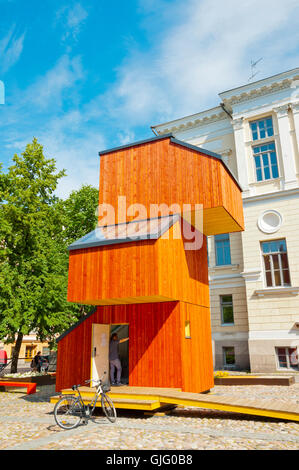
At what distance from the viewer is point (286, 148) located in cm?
2427

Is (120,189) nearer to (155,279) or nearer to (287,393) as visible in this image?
(155,279)

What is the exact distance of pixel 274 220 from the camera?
2391 cm

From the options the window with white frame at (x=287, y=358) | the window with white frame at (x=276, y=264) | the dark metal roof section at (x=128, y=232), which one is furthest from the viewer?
the window with white frame at (x=276, y=264)

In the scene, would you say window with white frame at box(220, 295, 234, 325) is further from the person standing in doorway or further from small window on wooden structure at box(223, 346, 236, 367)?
the person standing in doorway

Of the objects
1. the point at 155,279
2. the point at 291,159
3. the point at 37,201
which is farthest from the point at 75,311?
the point at 291,159

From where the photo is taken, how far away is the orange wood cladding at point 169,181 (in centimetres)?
1391

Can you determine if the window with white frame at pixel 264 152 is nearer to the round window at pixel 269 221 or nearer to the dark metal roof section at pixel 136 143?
the round window at pixel 269 221

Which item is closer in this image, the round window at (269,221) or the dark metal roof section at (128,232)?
the dark metal roof section at (128,232)

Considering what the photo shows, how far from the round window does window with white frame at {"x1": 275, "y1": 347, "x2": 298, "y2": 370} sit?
7.38 metres

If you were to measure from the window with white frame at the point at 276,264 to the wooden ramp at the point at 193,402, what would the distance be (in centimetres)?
1319

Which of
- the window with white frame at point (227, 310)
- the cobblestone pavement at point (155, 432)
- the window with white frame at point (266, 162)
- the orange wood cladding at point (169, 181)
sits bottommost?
the cobblestone pavement at point (155, 432)

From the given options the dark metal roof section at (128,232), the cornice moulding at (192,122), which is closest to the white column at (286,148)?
the cornice moulding at (192,122)

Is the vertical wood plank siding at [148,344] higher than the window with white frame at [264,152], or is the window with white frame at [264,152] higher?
the window with white frame at [264,152]

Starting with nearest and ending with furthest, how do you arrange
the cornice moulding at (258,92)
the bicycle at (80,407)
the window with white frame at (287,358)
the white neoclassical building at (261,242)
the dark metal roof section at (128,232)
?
the bicycle at (80,407), the dark metal roof section at (128,232), the window with white frame at (287,358), the white neoclassical building at (261,242), the cornice moulding at (258,92)
